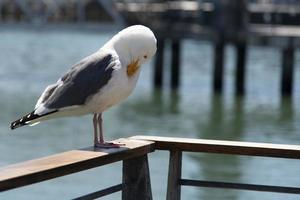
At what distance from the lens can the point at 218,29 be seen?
30.5 m

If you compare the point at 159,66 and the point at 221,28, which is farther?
the point at 159,66

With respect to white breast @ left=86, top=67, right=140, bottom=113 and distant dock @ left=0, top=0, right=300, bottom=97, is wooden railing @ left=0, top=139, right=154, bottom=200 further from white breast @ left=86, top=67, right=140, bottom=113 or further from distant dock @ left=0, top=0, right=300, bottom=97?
distant dock @ left=0, top=0, right=300, bottom=97

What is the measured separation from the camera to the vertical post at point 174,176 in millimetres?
5219

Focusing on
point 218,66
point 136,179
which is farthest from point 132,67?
point 218,66

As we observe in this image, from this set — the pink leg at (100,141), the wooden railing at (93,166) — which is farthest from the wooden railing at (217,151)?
the pink leg at (100,141)

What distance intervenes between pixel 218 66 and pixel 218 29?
48.3 inches

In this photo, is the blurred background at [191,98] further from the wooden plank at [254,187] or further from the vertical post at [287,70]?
the wooden plank at [254,187]

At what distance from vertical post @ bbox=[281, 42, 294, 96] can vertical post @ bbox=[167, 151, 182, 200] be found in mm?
22698

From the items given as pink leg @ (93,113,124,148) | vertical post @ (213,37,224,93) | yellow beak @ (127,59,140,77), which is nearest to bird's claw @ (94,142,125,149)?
pink leg @ (93,113,124,148)

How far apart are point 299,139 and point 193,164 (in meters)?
4.62

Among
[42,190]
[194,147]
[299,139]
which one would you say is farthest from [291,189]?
[299,139]

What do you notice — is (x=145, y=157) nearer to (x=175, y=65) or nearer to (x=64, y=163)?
(x=64, y=163)

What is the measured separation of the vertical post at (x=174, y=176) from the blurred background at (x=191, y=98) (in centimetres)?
537

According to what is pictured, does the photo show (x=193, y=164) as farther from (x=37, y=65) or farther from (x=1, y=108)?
(x=37, y=65)
